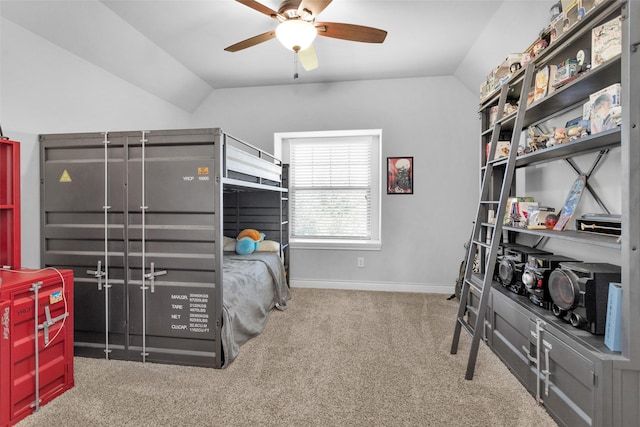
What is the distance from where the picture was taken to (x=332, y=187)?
4.45m

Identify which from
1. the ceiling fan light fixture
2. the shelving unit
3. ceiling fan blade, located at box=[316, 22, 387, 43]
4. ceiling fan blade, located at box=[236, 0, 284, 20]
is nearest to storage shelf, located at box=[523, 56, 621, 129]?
the shelving unit

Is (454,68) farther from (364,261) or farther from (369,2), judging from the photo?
(364,261)

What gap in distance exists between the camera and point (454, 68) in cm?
372

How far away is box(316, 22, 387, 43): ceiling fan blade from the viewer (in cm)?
215

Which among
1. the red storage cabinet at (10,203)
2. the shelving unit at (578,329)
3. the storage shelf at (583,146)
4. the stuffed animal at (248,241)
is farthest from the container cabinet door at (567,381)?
the red storage cabinet at (10,203)

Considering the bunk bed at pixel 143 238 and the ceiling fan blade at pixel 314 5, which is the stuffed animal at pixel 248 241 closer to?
the bunk bed at pixel 143 238

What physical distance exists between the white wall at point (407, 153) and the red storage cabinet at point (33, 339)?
2.74 metres

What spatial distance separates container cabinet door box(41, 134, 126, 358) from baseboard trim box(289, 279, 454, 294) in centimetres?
235

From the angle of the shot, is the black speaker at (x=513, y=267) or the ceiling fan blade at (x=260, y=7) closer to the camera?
the ceiling fan blade at (x=260, y=7)

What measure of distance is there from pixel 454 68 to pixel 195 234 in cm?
341

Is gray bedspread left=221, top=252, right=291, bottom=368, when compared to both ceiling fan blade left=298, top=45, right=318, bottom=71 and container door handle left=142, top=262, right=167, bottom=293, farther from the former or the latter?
ceiling fan blade left=298, top=45, right=318, bottom=71

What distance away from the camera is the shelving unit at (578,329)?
1.29 metres

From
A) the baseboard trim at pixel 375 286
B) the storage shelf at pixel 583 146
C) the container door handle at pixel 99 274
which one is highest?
the storage shelf at pixel 583 146

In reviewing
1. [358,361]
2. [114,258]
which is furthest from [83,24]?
[358,361]
